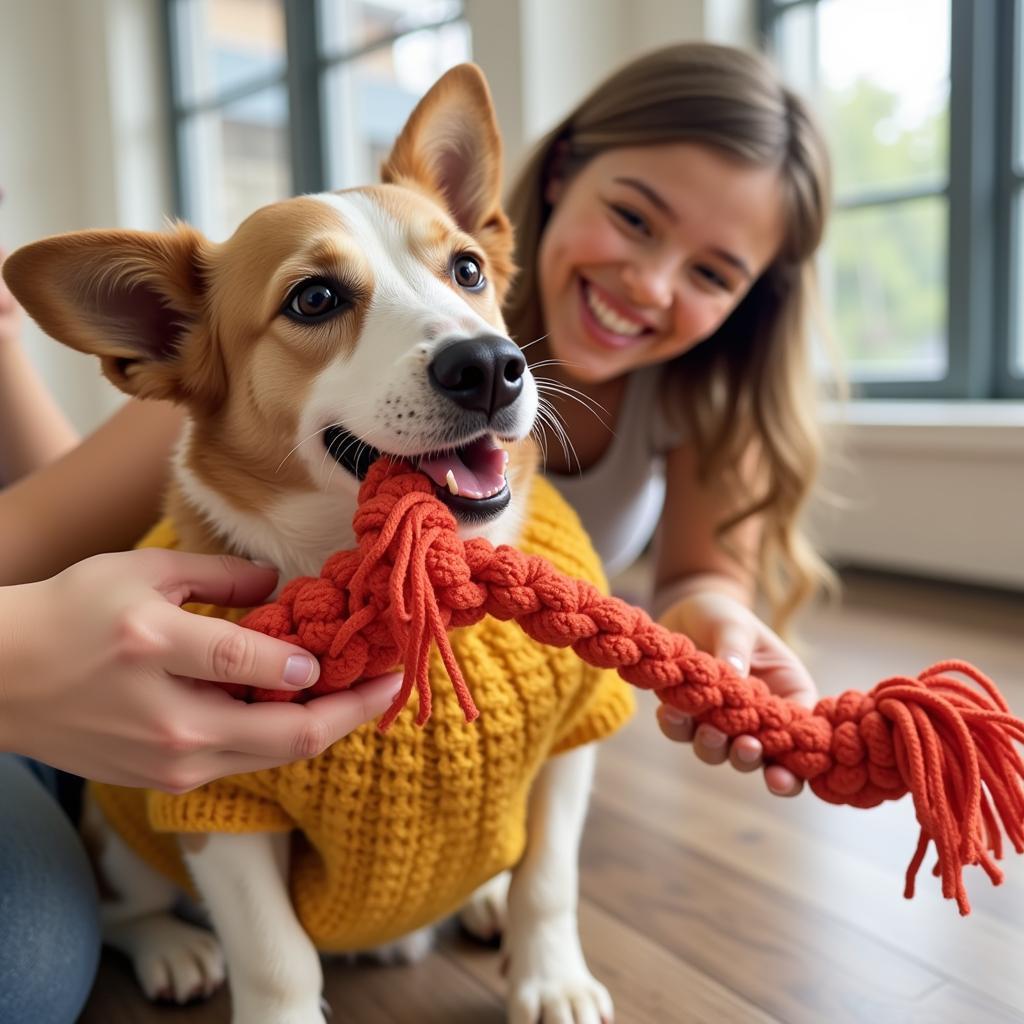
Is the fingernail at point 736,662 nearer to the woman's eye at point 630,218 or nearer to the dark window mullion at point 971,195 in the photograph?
the woman's eye at point 630,218

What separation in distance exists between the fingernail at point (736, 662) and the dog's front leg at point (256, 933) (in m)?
0.44

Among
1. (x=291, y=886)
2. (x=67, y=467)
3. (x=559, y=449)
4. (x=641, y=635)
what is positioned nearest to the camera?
(x=641, y=635)

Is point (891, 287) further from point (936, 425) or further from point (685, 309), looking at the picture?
point (685, 309)

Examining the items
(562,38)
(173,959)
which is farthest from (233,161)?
(173,959)

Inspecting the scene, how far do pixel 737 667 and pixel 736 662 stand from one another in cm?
1

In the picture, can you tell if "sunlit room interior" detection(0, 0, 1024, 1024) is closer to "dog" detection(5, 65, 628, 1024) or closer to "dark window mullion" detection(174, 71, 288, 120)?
"dark window mullion" detection(174, 71, 288, 120)

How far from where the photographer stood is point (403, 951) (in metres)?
1.05

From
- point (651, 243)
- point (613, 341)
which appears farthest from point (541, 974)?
point (651, 243)

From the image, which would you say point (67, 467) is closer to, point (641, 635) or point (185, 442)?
point (185, 442)

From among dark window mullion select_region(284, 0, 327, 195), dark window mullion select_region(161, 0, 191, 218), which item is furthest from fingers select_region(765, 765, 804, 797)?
dark window mullion select_region(161, 0, 191, 218)

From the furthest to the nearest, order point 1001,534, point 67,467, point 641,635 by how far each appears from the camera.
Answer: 1. point 1001,534
2. point 67,467
3. point 641,635

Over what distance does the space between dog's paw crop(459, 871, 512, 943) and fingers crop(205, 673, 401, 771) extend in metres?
0.46

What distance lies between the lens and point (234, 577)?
77 centimetres

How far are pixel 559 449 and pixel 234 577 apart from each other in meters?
0.80
